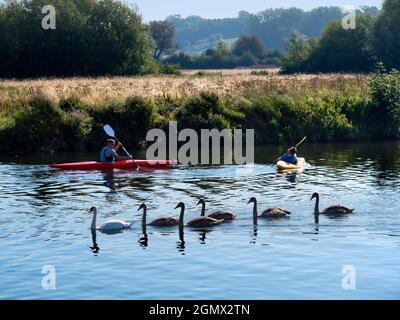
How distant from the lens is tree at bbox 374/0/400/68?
237 ft

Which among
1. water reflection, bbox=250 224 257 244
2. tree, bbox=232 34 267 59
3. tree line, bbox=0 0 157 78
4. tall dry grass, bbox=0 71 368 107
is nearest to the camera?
water reflection, bbox=250 224 257 244

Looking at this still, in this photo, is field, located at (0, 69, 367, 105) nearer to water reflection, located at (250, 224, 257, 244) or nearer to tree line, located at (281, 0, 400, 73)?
water reflection, located at (250, 224, 257, 244)

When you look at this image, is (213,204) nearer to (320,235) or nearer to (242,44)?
(320,235)

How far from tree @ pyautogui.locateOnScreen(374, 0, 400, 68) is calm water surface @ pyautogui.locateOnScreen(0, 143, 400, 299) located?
43.0 metres

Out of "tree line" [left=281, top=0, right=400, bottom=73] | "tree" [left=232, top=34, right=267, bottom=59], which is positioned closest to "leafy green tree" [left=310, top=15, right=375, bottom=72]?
"tree line" [left=281, top=0, right=400, bottom=73]

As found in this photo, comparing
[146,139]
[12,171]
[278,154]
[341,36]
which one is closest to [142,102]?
[146,139]

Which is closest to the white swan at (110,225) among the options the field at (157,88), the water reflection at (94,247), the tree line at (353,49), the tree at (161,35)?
the water reflection at (94,247)

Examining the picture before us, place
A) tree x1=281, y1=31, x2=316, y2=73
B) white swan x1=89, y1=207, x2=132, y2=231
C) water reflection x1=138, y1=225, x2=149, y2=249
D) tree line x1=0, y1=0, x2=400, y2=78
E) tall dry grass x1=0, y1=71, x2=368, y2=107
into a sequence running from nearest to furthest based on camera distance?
1. water reflection x1=138, y1=225, x2=149, y2=249
2. white swan x1=89, y1=207, x2=132, y2=231
3. tall dry grass x1=0, y1=71, x2=368, y2=107
4. tree line x1=0, y1=0, x2=400, y2=78
5. tree x1=281, y1=31, x2=316, y2=73

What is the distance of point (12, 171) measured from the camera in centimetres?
3197

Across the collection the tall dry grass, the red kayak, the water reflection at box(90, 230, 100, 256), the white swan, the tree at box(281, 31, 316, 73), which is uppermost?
the tree at box(281, 31, 316, 73)

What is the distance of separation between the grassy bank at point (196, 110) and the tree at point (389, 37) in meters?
24.6

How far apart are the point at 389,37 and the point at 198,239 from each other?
56.9m

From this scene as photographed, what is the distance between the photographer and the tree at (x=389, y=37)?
72312mm

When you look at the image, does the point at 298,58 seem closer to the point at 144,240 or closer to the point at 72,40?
the point at 72,40
